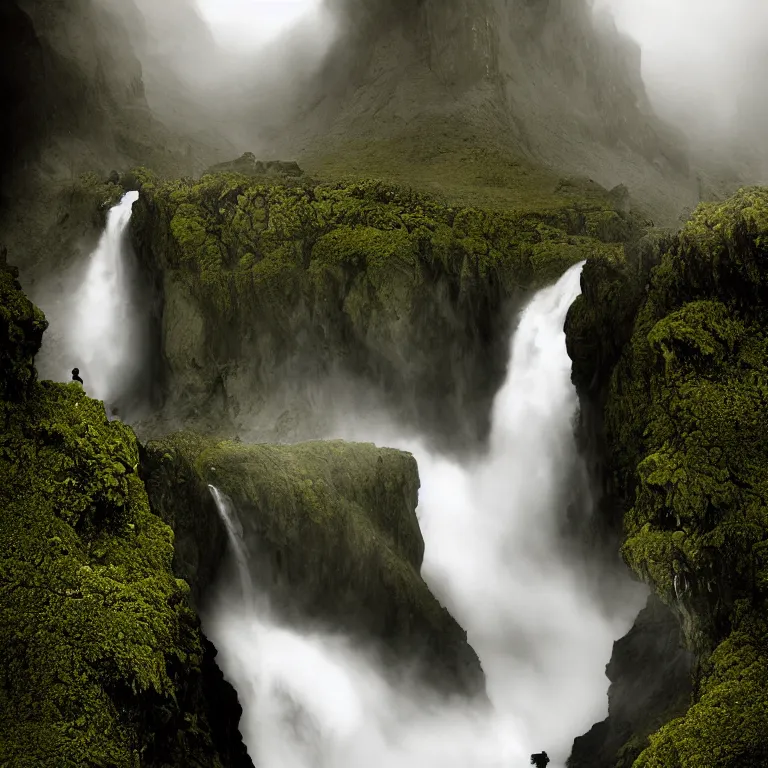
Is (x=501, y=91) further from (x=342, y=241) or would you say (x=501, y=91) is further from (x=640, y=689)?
(x=640, y=689)

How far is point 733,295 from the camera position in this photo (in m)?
28.3

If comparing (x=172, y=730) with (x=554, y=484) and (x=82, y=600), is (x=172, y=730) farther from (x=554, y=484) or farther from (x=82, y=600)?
(x=554, y=484)

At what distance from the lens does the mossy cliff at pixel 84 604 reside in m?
18.8

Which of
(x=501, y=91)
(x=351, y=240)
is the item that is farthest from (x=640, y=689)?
(x=501, y=91)

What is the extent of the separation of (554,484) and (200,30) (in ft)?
319

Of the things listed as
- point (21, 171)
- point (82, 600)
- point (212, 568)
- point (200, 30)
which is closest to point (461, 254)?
point (212, 568)

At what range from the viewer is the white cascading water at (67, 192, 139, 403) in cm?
4928

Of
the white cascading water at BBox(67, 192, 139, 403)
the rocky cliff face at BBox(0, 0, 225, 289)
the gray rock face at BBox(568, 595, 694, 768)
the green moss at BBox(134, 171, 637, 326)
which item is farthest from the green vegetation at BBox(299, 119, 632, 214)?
the gray rock face at BBox(568, 595, 694, 768)

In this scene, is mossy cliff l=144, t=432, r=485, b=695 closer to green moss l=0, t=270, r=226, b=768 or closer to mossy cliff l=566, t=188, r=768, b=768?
green moss l=0, t=270, r=226, b=768

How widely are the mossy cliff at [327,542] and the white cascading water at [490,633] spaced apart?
0.88 m

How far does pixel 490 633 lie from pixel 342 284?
773 inches

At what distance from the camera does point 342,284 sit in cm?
4538

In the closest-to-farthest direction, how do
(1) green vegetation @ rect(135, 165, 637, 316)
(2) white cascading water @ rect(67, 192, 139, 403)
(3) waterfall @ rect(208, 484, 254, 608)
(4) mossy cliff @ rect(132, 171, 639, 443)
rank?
(3) waterfall @ rect(208, 484, 254, 608)
(4) mossy cliff @ rect(132, 171, 639, 443)
(1) green vegetation @ rect(135, 165, 637, 316)
(2) white cascading water @ rect(67, 192, 139, 403)

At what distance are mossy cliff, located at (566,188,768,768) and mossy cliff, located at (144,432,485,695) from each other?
305 inches
